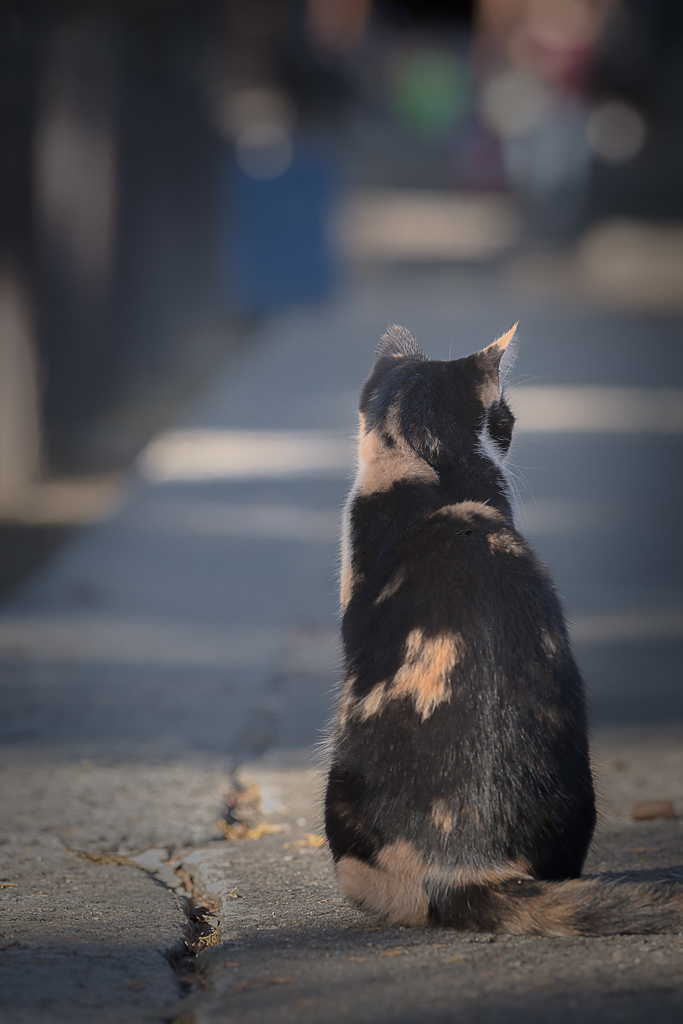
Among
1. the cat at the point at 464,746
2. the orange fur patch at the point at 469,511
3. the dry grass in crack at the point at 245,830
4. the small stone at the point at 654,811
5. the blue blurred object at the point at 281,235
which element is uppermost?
the blue blurred object at the point at 281,235

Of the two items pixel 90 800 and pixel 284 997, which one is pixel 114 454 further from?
pixel 284 997

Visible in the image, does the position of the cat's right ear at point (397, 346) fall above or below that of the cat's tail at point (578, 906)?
above

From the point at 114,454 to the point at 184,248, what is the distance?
4287 mm

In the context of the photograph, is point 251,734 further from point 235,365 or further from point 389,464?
point 235,365

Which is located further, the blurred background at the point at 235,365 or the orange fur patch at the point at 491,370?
the blurred background at the point at 235,365

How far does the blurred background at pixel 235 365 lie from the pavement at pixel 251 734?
3cm

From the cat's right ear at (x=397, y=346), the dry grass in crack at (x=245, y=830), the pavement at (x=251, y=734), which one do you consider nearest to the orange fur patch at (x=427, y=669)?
the pavement at (x=251, y=734)

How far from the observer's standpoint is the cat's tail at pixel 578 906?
2.23 m

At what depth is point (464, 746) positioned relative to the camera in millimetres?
2246

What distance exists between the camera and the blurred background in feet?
15.6

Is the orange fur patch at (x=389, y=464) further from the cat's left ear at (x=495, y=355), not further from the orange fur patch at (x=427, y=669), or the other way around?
the orange fur patch at (x=427, y=669)

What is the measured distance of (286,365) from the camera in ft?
32.4

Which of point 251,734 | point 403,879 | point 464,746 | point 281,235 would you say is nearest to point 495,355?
point 464,746

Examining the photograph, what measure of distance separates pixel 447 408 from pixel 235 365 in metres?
7.62
